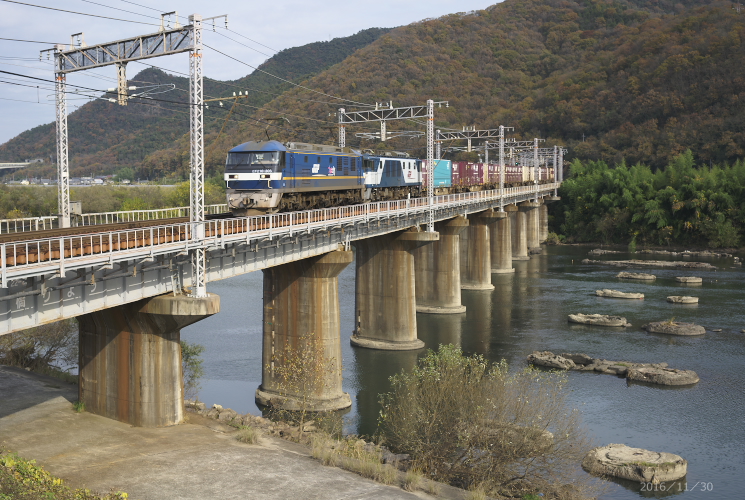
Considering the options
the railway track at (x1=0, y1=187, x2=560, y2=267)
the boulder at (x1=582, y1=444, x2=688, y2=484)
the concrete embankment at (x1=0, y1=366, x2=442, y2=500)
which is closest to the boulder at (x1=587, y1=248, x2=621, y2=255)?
the railway track at (x1=0, y1=187, x2=560, y2=267)

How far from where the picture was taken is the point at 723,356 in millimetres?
47938

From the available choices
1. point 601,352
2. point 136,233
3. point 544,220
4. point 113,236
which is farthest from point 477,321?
point 544,220

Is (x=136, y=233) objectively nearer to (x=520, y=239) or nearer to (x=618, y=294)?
(x=618, y=294)

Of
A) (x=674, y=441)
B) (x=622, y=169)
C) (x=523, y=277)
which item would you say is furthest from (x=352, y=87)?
(x=674, y=441)

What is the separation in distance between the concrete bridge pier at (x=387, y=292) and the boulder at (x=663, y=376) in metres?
14.4

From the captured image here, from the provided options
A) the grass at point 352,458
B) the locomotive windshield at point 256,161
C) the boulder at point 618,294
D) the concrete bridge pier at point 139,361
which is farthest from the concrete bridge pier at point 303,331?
the boulder at point 618,294

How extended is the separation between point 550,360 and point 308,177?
1887 centimetres

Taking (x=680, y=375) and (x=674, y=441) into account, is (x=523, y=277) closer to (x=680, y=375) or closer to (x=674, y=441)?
Result: (x=680, y=375)

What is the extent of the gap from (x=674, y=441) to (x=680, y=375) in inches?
390

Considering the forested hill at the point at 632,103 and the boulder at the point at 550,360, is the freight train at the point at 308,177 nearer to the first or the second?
the boulder at the point at 550,360

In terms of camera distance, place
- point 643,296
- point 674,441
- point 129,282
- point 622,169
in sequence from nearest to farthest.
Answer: point 129,282, point 674,441, point 643,296, point 622,169

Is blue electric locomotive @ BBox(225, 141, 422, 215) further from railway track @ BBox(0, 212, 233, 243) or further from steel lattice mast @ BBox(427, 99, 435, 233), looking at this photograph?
railway track @ BBox(0, 212, 233, 243)

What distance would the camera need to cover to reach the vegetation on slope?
107m

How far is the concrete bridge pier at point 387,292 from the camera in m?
51.1
